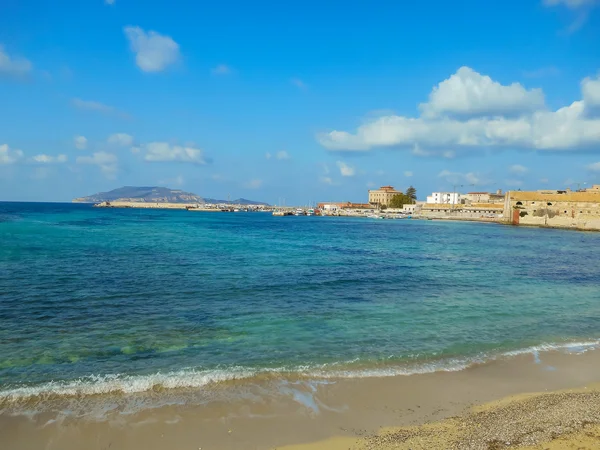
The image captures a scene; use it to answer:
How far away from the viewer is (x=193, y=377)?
921cm

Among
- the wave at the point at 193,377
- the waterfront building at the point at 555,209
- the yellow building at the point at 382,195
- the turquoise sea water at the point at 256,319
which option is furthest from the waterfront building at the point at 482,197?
the wave at the point at 193,377

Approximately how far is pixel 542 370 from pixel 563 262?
88.2 feet

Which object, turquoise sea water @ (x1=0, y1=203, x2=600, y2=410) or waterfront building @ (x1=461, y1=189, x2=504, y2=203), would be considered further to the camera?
waterfront building @ (x1=461, y1=189, x2=504, y2=203)

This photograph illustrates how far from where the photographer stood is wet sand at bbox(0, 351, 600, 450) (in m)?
6.74

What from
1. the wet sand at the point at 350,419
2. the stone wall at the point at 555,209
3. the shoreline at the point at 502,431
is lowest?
the wet sand at the point at 350,419

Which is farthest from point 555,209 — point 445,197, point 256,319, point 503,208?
point 256,319

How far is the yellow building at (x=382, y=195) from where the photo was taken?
18425cm

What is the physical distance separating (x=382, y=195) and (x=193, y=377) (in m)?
183

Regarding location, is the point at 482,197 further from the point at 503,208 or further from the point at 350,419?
the point at 350,419

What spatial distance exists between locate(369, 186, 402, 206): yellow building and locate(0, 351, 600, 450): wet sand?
7006 inches

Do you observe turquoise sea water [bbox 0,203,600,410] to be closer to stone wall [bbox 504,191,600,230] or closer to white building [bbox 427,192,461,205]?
stone wall [bbox 504,191,600,230]

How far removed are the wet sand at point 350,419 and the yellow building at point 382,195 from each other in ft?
584

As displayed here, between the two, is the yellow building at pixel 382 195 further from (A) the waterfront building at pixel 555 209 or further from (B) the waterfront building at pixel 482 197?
(A) the waterfront building at pixel 555 209

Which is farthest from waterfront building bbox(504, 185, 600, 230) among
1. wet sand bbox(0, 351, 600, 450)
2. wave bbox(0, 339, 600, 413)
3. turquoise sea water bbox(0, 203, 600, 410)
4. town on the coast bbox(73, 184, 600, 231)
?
wet sand bbox(0, 351, 600, 450)
